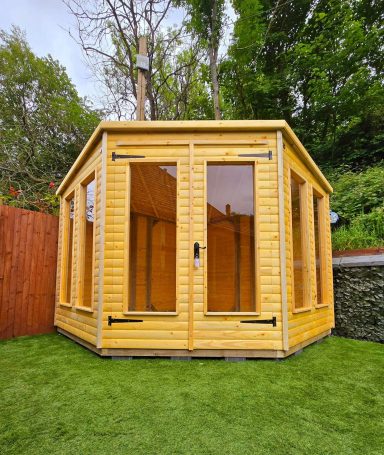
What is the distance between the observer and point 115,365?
313 centimetres

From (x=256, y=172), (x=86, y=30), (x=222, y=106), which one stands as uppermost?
(x=86, y=30)

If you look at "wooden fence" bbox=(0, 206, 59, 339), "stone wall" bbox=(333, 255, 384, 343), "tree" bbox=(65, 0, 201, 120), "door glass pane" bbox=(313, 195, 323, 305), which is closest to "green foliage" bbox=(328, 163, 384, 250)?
"stone wall" bbox=(333, 255, 384, 343)

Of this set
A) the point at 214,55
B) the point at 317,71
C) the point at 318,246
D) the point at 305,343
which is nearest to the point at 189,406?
the point at 305,343

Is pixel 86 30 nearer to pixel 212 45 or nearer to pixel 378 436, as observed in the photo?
pixel 212 45

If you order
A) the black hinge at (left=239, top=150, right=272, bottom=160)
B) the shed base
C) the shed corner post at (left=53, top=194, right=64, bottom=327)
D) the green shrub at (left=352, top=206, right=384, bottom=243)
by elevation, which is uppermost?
the black hinge at (left=239, top=150, right=272, bottom=160)

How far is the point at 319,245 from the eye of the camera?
4.81 m

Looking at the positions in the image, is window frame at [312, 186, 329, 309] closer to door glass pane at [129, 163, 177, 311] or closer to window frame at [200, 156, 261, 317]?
window frame at [200, 156, 261, 317]

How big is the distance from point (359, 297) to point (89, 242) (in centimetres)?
395

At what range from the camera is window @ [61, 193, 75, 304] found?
15.4ft

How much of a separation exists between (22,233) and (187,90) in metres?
11.4

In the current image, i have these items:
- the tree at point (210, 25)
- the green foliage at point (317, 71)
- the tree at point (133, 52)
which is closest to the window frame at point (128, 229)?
the tree at point (210, 25)

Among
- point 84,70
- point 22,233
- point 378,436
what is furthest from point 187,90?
point 378,436

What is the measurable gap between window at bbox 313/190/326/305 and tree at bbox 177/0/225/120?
7510mm

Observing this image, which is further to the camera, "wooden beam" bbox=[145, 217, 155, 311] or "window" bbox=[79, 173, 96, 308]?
"window" bbox=[79, 173, 96, 308]
